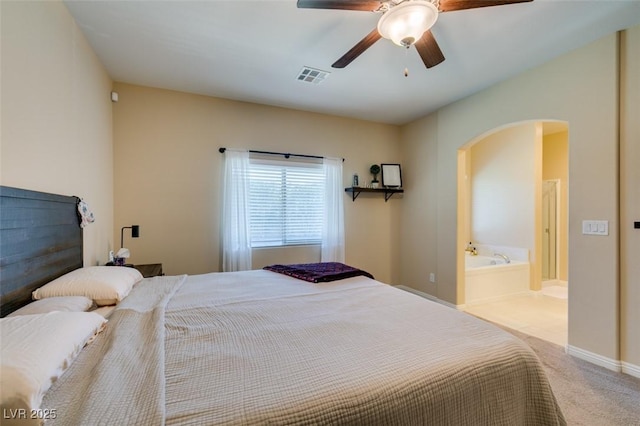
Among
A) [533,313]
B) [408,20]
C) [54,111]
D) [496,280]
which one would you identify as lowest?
[533,313]

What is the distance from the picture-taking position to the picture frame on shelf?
4340mm

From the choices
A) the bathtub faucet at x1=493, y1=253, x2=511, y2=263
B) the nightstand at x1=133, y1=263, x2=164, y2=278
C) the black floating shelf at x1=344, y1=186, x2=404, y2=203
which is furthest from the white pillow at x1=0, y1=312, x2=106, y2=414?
the bathtub faucet at x1=493, y1=253, x2=511, y2=263

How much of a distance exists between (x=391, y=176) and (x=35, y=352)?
4.21 m

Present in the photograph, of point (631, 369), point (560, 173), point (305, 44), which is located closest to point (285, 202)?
point (305, 44)

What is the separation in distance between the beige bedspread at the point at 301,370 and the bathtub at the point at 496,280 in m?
2.66

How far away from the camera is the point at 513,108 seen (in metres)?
2.88

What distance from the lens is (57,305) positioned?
A: 50.0 inches

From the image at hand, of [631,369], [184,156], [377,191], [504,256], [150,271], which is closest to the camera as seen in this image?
[631,369]

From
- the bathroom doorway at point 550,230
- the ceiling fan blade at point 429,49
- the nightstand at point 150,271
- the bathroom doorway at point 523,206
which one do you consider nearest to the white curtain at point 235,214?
the nightstand at point 150,271

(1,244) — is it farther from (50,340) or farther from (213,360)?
(213,360)

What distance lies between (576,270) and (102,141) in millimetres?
4546

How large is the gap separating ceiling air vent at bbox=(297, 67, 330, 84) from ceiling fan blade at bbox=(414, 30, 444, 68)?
1125 millimetres

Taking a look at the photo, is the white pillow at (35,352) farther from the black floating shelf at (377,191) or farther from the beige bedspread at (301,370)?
the black floating shelf at (377,191)

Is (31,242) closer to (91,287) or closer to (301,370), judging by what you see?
(91,287)
